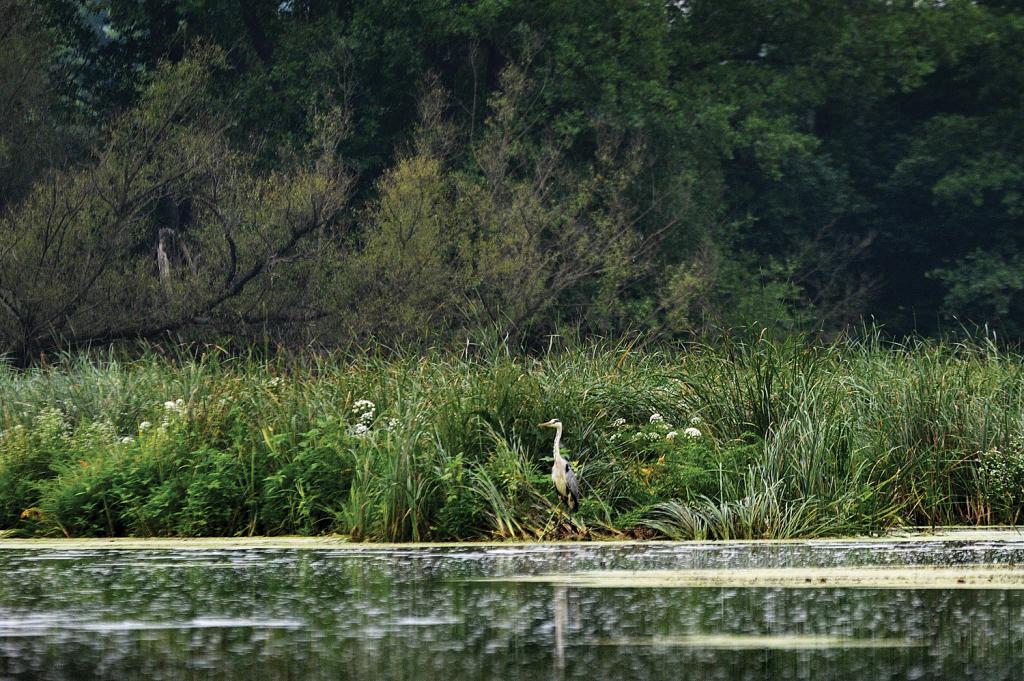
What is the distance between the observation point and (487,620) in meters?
8.16

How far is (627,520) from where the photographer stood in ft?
41.4

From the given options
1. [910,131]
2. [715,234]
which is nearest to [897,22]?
[910,131]

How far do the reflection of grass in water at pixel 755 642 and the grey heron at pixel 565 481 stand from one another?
454 centimetres

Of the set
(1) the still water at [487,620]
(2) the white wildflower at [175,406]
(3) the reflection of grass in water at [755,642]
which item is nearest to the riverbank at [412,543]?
(1) the still water at [487,620]

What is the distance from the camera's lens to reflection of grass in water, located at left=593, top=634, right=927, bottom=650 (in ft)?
23.8

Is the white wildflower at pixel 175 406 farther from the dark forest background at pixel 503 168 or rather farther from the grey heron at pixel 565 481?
the dark forest background at pixel 503 168

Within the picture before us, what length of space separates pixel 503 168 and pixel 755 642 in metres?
25.3

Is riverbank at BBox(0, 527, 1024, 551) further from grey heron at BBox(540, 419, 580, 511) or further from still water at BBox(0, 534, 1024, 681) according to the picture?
still water at BBox(0, 534, 1024, 681)

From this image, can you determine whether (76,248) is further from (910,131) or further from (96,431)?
(910,131)

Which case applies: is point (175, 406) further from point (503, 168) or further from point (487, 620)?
point (503, 168)

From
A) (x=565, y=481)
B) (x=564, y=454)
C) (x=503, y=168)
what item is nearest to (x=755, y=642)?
(x=565, y=481)

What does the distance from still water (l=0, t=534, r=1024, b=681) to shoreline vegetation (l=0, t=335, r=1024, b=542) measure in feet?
4.04

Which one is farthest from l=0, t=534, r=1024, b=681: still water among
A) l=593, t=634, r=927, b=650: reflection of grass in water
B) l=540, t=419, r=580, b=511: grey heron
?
l=540, t=419, r=580, b=511: grey heron

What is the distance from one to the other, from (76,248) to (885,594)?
2163 centimetres
